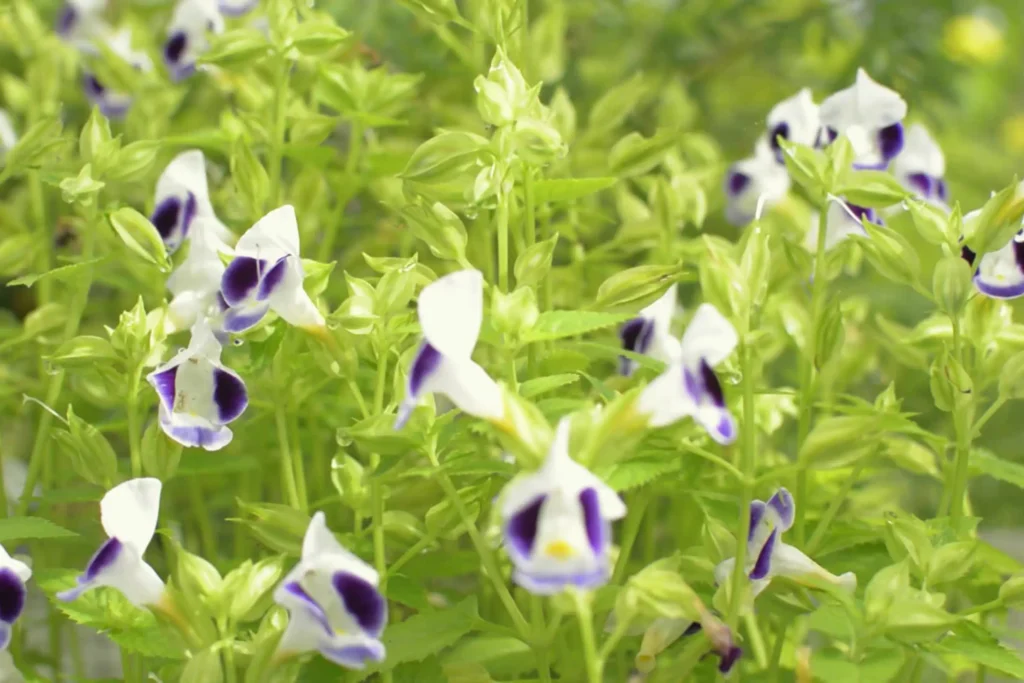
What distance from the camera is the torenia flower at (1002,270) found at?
75 centimetres

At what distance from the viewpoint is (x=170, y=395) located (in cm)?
73

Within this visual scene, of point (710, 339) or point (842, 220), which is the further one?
point (842, 220)

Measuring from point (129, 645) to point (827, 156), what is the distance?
536 millimetres

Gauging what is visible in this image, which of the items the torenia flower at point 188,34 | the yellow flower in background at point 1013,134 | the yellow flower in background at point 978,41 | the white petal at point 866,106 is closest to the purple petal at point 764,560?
the white petal at point 866,106

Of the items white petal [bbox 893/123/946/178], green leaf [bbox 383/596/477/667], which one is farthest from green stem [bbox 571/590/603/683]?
white petal [bbox 893/123/946/178]

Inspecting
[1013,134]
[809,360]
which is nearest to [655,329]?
[809,360]

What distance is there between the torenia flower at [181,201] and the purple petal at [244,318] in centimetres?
16

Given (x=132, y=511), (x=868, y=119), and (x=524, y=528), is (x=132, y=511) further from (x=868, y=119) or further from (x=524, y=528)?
(x=868, y=119)

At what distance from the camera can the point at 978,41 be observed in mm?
2387

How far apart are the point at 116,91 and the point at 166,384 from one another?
2.13 ft

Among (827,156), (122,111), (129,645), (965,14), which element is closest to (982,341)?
(827,156)

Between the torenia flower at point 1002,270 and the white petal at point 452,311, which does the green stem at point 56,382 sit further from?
the torenia flower at point 1002,270

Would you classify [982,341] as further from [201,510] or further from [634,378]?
[201,510]

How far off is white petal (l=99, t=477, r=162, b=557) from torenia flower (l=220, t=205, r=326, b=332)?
0.40ft
